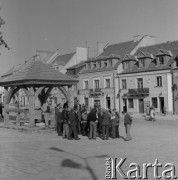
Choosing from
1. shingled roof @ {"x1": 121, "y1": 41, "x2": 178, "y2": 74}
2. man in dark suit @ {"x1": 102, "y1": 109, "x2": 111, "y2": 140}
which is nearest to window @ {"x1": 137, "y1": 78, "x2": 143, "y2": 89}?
shingled roof @ {"x1": 121, "y1": 41, "x2": 178, "y2": 74}

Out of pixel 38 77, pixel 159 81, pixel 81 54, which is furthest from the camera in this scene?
pixel 81 54

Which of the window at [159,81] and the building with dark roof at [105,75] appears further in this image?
the building with dark roof at [105,75]

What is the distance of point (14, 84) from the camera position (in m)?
21.2

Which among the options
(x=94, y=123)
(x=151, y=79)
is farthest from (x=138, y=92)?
(x=94, y=123)

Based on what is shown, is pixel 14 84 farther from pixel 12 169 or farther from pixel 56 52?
pixel 56 52

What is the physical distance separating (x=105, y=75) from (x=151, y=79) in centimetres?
842

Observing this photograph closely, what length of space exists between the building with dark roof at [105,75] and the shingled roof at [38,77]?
29.0m

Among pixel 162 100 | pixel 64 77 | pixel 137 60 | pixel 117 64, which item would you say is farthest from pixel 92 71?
pixel 64 77

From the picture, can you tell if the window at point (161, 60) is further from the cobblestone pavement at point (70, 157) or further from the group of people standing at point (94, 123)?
the cobblestone pavement at point (70, 157)

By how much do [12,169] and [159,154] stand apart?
509 cm

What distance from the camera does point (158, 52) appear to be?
4731cm

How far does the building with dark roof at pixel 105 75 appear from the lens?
5062 centimetres

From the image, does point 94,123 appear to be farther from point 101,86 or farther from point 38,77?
point 101,86

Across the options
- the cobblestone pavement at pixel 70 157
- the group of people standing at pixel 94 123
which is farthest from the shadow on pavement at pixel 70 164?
the group of people standing at pixel 94 123
